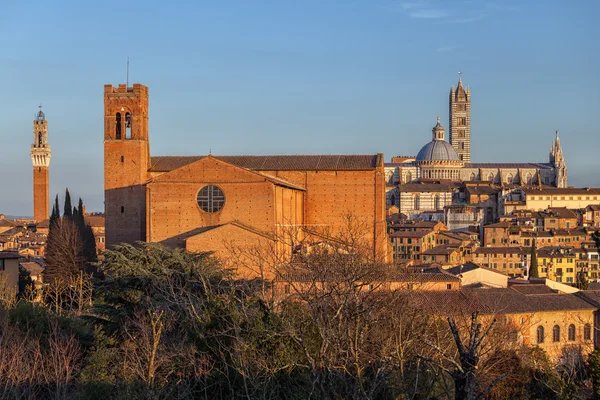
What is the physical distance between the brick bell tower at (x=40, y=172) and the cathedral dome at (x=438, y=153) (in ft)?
140

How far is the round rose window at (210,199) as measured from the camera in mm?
29828

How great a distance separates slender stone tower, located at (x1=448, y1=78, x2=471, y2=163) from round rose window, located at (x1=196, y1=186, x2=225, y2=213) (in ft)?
270

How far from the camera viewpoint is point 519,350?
71.4 ft

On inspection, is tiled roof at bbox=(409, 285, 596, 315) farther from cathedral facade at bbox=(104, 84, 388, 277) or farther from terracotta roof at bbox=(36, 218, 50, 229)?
terracotta roof at bbox=(36, 218, 50, 229)

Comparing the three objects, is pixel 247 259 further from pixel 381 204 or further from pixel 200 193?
pixel 381 204

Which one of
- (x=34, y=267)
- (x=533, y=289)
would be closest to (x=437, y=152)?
(x=34, y=267)

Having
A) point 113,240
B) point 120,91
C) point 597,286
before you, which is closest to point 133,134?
point 120,91

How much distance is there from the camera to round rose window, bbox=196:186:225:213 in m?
29.8

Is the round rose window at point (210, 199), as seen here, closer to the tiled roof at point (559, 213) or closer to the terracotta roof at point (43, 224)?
the terracotta roof at point (43, 224)

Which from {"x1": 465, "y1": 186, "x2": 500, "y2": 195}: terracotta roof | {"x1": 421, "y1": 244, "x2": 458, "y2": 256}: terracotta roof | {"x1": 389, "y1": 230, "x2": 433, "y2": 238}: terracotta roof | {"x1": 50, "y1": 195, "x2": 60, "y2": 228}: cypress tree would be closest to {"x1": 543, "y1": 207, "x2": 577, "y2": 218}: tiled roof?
{"x1": 465, "y1": 186, "x2": 500, "y2": 195}: terracotta roof

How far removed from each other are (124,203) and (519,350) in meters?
16.5

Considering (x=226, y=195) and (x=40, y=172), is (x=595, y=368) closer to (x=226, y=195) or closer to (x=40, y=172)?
(x=226, y=195)

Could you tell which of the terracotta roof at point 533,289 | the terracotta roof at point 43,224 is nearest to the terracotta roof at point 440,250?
the terracotta roof at point 533,289

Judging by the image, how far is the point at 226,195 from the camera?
2973cm
